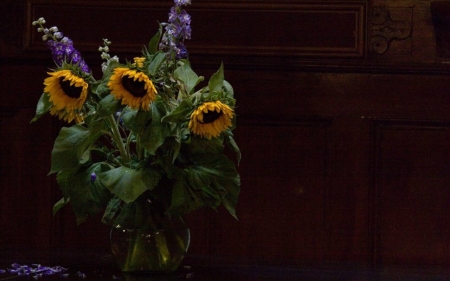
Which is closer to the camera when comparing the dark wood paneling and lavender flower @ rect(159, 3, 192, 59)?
lavender flower @ rect(159, 3, 192, 59)

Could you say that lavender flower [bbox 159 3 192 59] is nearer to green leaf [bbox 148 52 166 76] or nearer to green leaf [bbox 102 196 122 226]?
green leaf [bbox 148 52 166 76]

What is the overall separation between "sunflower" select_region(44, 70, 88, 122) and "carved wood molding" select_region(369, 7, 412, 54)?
1285 mm

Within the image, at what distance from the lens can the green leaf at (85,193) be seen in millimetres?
1116

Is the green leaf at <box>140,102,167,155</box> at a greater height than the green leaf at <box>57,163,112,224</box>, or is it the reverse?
the green leaf at <box>140,102,167,155</box>

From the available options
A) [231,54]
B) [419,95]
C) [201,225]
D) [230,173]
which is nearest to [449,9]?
[419,95]

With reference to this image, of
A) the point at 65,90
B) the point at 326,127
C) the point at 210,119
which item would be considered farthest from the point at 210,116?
the point at 326,127

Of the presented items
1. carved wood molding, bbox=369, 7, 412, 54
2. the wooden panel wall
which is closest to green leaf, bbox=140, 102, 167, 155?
the wooden panel wall

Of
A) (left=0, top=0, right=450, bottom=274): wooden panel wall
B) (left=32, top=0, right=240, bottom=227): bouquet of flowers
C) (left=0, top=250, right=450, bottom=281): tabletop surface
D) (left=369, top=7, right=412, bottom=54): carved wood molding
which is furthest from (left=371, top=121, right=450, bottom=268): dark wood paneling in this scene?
(left=32, top=0, right=240, bottom=227): bouquet of flowers

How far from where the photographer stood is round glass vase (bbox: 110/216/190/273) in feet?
3.64

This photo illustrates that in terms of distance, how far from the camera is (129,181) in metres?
1.06

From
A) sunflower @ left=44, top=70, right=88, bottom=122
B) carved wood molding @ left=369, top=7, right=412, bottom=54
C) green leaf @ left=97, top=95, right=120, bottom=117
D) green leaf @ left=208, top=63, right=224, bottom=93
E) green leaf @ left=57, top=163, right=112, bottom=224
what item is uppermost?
carved wood molding @ left=369, top=7, right=412, bottom=54

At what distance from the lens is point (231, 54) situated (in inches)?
86.2

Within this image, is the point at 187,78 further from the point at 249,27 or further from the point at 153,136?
the point at 249,27

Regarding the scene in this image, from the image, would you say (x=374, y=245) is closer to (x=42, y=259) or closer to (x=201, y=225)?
(x=201, y=225)
